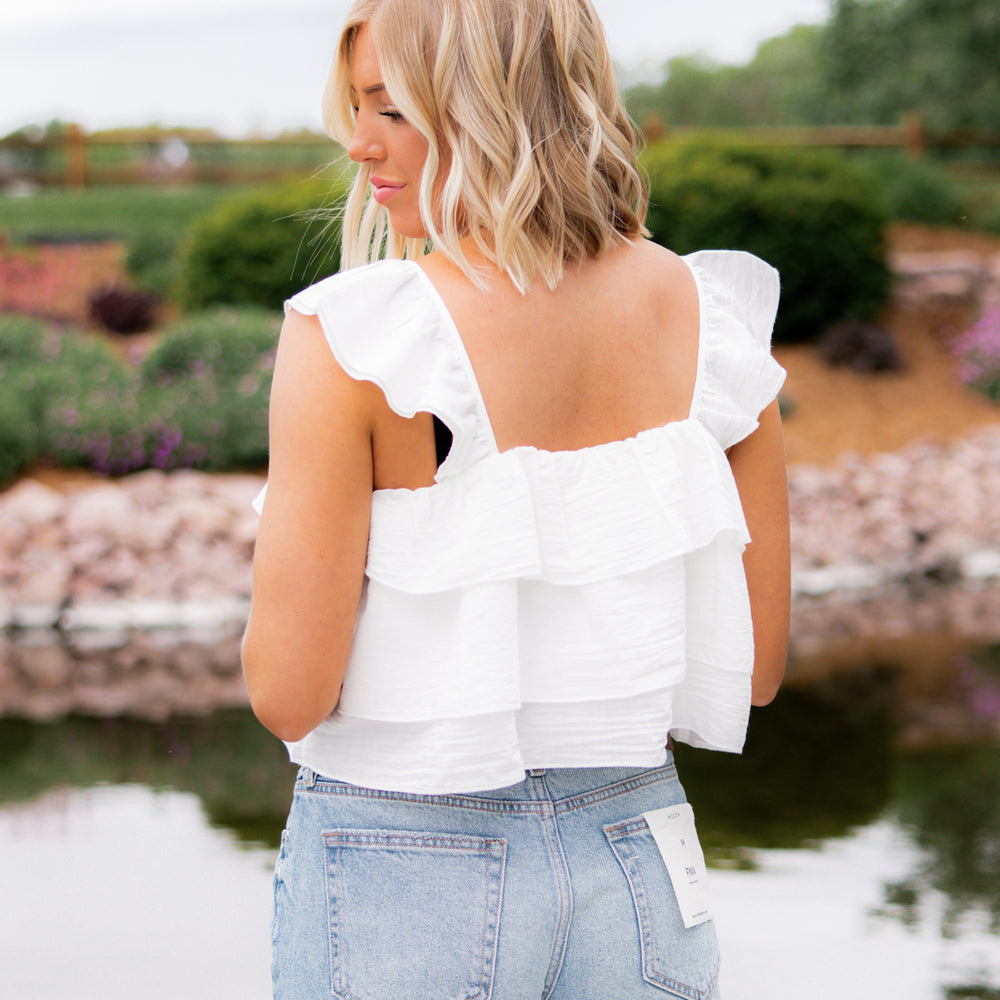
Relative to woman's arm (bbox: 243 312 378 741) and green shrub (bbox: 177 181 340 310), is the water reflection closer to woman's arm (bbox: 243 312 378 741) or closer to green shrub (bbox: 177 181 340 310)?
woman's arm (bbox: 243 312 378 741)

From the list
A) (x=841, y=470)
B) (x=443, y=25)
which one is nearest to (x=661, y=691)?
(x=443, y=25)

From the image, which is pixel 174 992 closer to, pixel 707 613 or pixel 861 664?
pixel 707 613

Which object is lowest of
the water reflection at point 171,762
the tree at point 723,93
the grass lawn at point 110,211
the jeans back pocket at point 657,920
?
the water reflection at point 171,762

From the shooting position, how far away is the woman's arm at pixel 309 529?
116 centimetres

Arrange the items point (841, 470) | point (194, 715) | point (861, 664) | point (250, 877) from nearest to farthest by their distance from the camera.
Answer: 1. point (250, 877)
2. point (194, 715)
3. point (861, 664)
4. point (841, 470)

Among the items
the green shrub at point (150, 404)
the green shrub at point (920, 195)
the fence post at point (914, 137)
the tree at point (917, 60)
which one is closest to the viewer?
the green shrub at point (150, 404)

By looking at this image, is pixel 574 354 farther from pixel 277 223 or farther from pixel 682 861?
pixel 277 223

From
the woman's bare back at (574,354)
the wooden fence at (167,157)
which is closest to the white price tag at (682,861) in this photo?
the woman's bare back at (574,354)

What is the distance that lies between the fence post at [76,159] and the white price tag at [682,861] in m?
21.7

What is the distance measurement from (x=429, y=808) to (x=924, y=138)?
70.5 ft

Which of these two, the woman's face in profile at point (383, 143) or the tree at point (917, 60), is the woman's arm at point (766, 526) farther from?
the tree at point (917, 60)

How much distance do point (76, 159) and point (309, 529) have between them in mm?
22002

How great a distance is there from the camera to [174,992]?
3283 mm

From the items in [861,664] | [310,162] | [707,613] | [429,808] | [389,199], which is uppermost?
[310,162]
